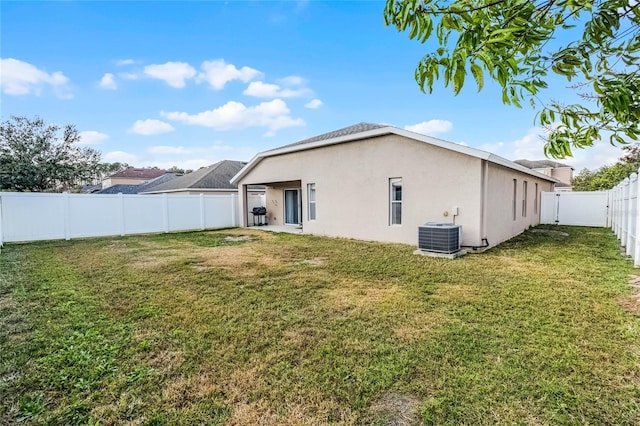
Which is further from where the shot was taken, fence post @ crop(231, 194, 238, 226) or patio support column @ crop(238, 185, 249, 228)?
fence post @ crop(231, 194, 238, 226)

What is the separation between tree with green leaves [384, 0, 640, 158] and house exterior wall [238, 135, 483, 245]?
25.1 feet

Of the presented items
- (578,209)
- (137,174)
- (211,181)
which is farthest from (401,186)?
(137,174)

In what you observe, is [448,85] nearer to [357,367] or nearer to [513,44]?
[513,44]

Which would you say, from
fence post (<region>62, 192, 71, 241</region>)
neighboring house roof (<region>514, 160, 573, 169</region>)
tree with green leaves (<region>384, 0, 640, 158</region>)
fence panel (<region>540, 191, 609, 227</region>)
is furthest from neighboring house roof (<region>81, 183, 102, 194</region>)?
neighboring house roof (<region>514, 160, 573, 169</region>)

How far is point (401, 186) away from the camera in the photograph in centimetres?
1048

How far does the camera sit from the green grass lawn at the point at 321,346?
7.98 ft

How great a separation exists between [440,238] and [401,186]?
2.63m

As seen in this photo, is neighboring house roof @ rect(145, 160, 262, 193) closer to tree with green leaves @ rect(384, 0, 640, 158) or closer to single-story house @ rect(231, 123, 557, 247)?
single-story house @ rect(231, 123, 557, 247)

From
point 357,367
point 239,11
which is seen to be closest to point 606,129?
point 357,367

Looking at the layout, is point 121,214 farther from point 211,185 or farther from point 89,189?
point 89,189

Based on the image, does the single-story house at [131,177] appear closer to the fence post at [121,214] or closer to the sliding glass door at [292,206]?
the fence post at [121,214]

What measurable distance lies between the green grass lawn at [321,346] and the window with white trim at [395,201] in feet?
12.7

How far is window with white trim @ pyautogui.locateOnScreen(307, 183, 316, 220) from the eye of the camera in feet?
44.7

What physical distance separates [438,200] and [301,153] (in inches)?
250
